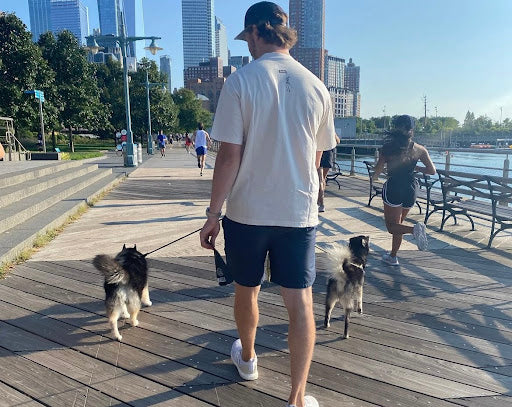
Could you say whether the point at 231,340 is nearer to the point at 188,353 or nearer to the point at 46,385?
the point at 188,353

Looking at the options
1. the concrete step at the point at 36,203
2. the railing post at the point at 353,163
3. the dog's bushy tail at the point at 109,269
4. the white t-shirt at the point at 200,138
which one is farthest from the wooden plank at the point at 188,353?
the railing post at the point at 353,163

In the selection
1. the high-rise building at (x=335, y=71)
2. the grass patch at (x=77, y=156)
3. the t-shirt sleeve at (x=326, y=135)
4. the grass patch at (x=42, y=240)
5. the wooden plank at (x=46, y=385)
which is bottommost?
the wooden plank at (x=46, y=385)

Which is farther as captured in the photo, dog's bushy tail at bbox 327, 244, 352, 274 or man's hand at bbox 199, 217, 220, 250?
dog's bushy tail at bbox 327, 244, 352, 274

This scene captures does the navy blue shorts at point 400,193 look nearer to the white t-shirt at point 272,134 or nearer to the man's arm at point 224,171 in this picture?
the white t-shirt at point 272,134

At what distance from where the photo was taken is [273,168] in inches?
81.2

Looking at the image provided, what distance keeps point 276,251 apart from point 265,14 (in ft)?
4.06

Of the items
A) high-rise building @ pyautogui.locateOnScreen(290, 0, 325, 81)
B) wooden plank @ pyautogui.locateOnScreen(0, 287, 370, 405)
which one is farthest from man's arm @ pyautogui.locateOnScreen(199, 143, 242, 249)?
high-rise building @ pyautogui.locateOnScreen(290, 0, 325, 81)

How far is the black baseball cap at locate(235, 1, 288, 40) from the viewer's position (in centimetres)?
214

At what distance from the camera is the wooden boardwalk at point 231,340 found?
2455mm

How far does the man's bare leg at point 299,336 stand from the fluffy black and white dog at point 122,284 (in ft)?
4.89

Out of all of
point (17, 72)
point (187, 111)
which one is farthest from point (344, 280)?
point (187, 111)

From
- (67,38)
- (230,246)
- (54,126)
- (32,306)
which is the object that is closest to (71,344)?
(32,306)

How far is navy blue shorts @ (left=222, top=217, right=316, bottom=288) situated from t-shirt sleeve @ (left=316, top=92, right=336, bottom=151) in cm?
52

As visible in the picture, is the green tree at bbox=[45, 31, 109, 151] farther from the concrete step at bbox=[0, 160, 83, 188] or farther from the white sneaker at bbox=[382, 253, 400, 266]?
the white sneaker at bbox=[382, 253, 400, 266]
